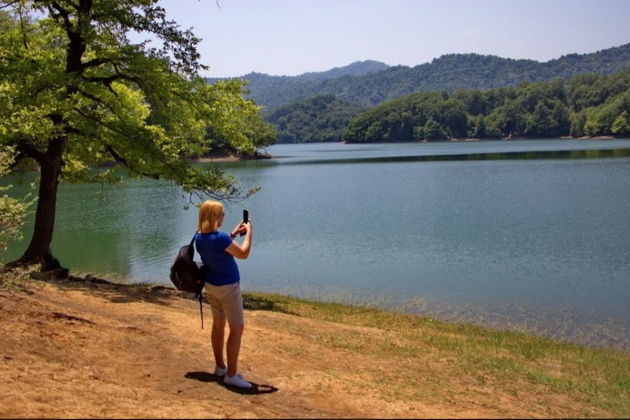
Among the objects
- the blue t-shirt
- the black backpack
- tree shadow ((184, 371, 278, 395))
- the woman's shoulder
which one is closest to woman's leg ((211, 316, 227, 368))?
tree shadow ((184, 371, 278, 395))

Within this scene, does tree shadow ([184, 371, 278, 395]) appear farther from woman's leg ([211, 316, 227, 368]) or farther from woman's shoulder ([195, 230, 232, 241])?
woman's shoulder ([195, 230, 232, 241])

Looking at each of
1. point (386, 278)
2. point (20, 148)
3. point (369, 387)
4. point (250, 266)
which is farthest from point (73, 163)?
point (369, 387)

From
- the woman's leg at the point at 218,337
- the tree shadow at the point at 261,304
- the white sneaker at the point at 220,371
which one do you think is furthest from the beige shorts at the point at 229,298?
the tree shadow at the point at 261,304

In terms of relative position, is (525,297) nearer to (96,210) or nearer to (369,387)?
(369,387)

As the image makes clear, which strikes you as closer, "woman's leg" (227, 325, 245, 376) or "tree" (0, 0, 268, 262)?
"woman's leg" (227, 325, 245, 376)

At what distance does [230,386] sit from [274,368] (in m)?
1.45

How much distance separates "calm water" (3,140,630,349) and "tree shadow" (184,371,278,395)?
10.6 m

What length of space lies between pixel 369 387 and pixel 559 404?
8.11ft

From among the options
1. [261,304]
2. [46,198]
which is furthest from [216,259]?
[46,198]

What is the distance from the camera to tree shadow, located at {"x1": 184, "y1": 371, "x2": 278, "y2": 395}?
22.9 feet

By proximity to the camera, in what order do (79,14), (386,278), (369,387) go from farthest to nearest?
(386,278)
(79,14)
(369,387)

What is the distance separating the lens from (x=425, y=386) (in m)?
7.89

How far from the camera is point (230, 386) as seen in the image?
278 inches

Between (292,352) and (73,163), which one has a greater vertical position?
(73,163)
